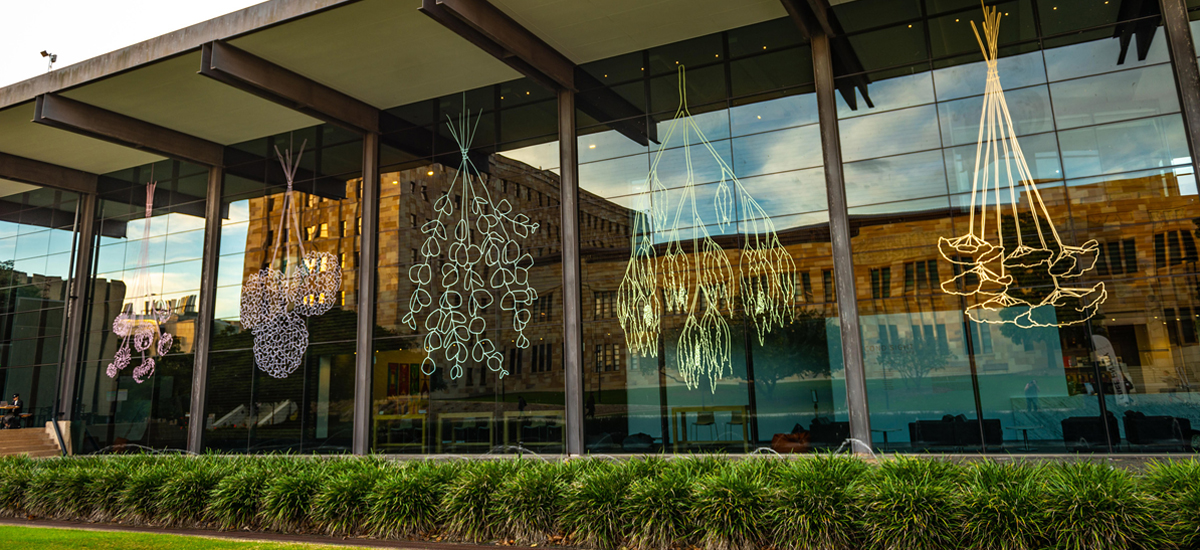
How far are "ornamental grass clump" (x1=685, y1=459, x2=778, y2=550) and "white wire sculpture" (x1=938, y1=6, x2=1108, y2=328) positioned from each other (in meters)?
7.52

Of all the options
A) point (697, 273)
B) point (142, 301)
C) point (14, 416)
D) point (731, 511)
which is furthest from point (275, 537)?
point (14, 416)

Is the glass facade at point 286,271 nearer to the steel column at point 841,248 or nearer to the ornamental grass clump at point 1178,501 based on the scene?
the steel column at point 841,248

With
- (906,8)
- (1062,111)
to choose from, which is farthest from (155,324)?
(1062,111)

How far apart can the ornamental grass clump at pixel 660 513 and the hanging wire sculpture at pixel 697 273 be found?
263 inches

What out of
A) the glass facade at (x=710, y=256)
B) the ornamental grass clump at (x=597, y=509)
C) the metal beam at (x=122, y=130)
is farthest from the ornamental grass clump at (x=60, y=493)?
the metal beam at (x=122, y=130)

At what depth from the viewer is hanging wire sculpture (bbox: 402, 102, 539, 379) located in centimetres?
1802

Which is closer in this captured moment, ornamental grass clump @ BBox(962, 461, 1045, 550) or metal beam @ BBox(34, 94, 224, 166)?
ornamental grass clump @ BBox(962, 461, 1045, 550)

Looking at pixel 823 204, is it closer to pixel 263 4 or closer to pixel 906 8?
pixel 906 8

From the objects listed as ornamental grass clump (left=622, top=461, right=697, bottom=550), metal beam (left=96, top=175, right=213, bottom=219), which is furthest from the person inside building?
ornamental grass clump (left=622, top=461, right=697, bottom=550)

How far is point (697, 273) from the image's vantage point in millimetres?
16391

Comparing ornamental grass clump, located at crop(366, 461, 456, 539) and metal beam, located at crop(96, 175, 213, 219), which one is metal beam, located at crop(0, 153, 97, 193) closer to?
metal beam, located at crop(96, 175, 213, 219)

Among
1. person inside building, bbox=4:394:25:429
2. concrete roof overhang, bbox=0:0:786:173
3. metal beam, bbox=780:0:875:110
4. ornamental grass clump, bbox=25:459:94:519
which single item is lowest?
ornamental grass clump, bbox=25:459:94:519

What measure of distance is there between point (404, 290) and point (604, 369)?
6.08 m

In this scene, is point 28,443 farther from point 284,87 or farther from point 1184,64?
point 1184,64
